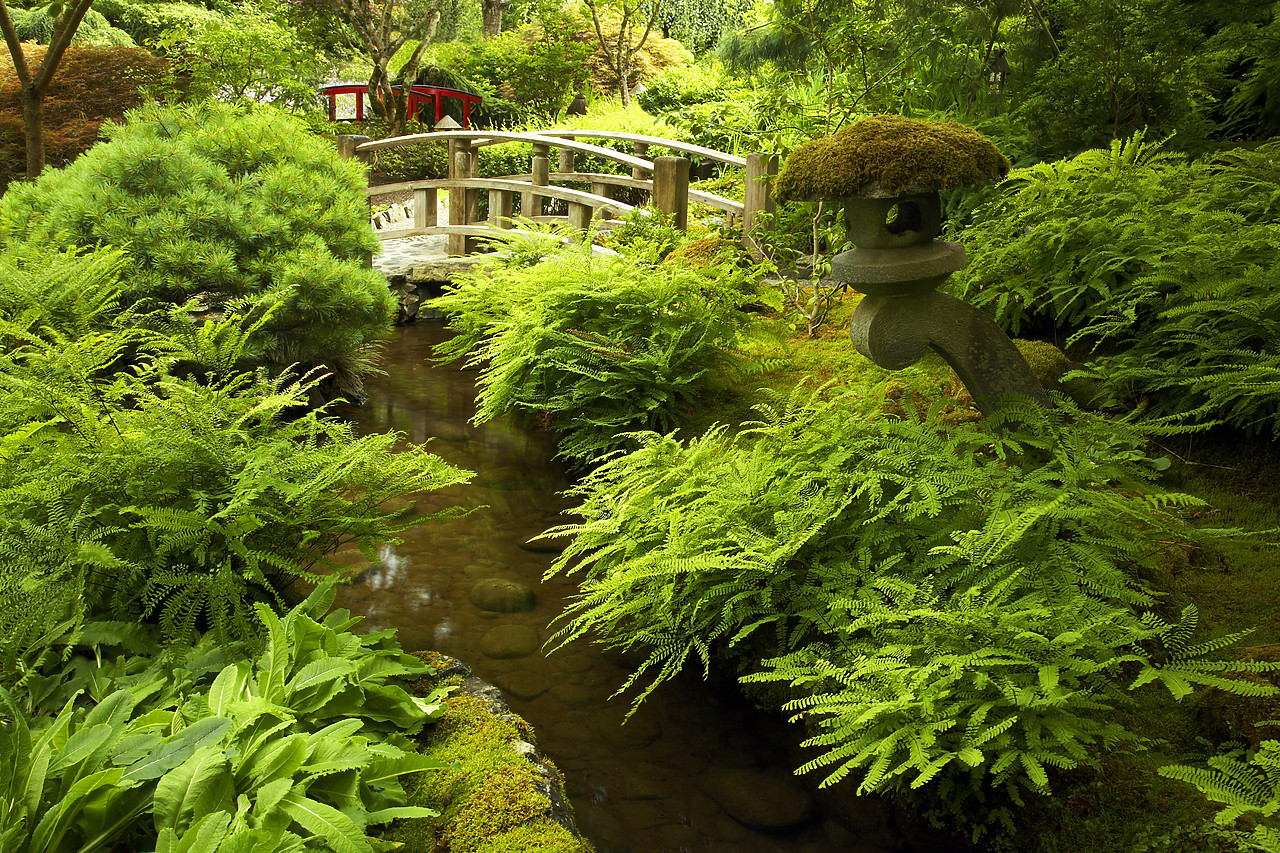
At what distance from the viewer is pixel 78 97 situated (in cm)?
1106

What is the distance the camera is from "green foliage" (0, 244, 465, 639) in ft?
8.21

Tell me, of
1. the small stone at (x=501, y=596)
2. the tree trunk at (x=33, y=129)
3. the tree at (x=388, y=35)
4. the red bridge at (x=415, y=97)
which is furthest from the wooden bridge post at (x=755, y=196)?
the red bridge at (x=415, y=97)

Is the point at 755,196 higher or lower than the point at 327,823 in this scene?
higher

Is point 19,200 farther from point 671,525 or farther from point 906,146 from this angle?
point 906,146

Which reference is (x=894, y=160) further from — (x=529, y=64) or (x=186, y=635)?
(x=529, y=64)

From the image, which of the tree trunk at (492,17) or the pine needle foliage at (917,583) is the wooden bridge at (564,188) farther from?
the tree trunk at (492,17)

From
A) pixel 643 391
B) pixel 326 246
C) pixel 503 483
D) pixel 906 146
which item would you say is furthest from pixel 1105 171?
pixel 326 246

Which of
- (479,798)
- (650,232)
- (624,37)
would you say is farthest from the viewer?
(624,37)

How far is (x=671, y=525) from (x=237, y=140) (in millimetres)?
4777

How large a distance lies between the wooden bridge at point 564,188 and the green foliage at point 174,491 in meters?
4.25

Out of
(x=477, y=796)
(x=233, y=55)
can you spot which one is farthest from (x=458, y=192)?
(x=477, y=796)

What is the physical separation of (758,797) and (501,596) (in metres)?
1.65

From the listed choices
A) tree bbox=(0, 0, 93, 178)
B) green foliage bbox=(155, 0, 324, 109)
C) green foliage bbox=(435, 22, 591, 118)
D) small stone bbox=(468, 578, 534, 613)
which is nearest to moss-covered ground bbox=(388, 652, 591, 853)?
small stone bbox=(468, 578, 534, 613)

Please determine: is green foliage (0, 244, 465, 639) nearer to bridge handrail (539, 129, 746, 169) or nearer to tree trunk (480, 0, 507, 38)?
bridge handrail (539, 129, 746, 169)
